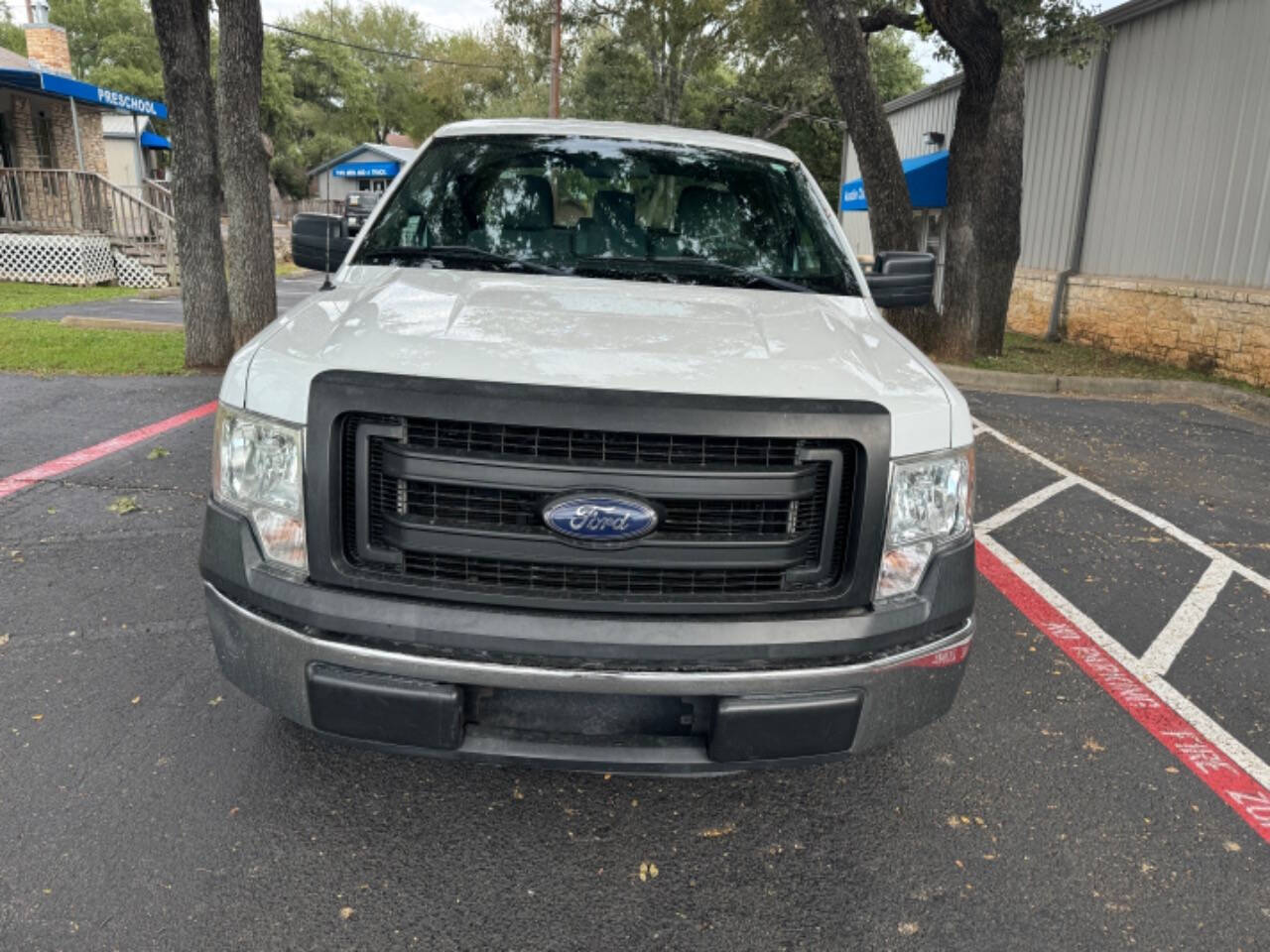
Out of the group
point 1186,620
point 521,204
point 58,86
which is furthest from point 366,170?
point 1186,620

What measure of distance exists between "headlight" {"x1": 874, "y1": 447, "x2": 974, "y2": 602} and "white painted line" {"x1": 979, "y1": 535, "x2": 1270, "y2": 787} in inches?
60.6

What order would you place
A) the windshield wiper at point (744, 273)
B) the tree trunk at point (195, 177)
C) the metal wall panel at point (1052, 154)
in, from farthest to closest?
the metal wall panel at point (1052, 154) < the tree trunk at point (195, 177) < the windshield wiper at point (744, 273)

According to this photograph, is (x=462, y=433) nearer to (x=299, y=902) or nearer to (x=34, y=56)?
(x=299, y=902)

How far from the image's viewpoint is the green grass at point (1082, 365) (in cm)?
1083

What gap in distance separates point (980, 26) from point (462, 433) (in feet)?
33.1

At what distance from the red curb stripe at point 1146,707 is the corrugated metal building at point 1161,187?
797 cm

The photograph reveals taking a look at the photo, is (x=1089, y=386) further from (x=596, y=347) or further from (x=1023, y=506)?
(x=596, y=347)

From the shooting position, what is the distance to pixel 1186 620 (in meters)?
4.15

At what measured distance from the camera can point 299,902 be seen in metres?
2.24

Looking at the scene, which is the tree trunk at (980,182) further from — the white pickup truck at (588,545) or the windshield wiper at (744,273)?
the white pickup truck at (588,545)

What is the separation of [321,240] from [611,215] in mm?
1228

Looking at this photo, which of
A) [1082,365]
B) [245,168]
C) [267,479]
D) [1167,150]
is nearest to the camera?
[267,479]

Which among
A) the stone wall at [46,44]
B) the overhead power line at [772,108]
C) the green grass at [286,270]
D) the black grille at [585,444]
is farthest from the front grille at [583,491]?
the overhead power line at [772,108]

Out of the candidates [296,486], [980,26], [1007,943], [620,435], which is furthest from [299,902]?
[980,26]
